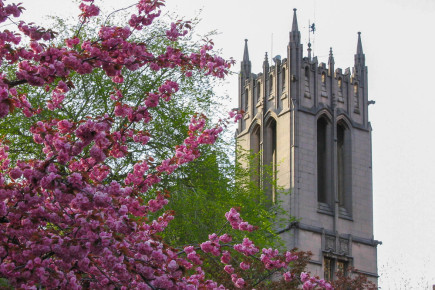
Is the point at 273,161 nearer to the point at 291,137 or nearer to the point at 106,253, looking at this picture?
the point at 291,137

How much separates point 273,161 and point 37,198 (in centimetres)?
4746

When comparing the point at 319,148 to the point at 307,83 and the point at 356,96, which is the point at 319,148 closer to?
the point at 307,83

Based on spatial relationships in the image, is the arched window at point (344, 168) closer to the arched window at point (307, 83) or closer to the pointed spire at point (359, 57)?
the arched window at point (307, 83)

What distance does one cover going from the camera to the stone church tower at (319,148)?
176ft

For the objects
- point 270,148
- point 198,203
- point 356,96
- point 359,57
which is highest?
point 359,57

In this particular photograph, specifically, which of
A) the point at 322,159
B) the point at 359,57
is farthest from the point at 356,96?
the point at 322,159

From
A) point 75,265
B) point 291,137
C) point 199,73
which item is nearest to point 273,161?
point 291,137

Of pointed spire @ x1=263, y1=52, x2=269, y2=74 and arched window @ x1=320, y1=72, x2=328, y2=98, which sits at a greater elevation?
pointed spire @ x1=263, y1=52, x2=269, y2=74

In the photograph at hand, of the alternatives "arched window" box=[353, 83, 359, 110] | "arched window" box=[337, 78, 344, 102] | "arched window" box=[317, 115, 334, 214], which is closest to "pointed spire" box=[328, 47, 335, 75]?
"arched window" box=[337, 78, 344, 102]

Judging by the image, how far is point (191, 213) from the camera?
25188 millimetres

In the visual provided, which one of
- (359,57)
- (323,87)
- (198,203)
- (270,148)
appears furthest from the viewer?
(359,57)

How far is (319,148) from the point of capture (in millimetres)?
57594

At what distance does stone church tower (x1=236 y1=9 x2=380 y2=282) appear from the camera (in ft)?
176

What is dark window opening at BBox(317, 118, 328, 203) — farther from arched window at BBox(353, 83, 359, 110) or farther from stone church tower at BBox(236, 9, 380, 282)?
arched window at BBox(353, 83, 359, 110)
